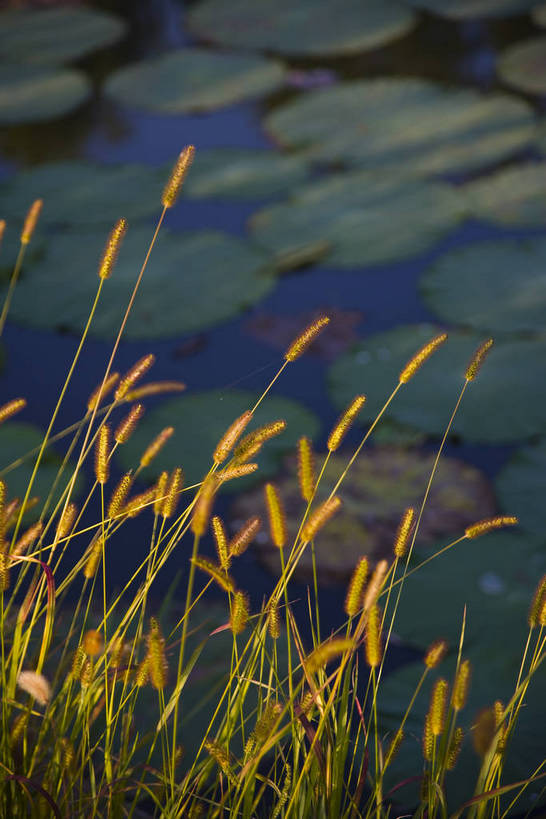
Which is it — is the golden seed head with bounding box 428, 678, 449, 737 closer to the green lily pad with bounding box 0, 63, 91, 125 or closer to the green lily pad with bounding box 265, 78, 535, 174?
the green lily pad with bounding box 265, 78, 535, 174

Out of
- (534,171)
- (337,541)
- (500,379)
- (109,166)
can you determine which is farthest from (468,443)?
(109,166)

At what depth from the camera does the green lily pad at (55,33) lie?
5.17m

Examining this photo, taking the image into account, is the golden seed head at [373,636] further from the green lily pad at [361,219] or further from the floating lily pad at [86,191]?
the floating lily pad at [86,191]

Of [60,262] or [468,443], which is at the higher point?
[60,262]

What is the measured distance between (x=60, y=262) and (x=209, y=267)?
56 centimetres

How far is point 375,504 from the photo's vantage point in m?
2.13

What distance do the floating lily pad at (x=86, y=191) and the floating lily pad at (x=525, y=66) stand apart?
189 centimetres

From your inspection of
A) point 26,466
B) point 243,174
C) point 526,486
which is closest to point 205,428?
point 26,466

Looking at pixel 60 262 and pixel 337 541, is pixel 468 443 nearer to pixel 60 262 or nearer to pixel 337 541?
pixel 337 541

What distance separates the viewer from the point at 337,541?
6.75 ft

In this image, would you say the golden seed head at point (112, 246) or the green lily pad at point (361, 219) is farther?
the green lily pad at point (361, 219)

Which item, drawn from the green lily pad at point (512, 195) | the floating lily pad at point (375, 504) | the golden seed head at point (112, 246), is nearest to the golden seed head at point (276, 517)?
the golden seed head at point (112, 246)

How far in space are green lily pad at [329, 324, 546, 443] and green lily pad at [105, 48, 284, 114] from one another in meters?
2.34

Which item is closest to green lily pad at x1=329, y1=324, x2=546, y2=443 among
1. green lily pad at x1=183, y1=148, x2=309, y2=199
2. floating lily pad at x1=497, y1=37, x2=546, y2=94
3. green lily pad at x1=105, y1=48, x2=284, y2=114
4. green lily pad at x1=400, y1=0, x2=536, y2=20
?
green lily pad at x1=183, y1=148, x2=309, y2=199
